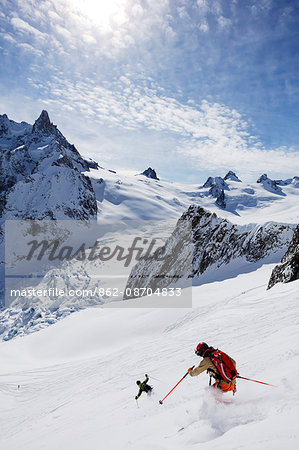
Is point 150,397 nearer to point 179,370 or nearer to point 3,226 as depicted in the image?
point 179,370

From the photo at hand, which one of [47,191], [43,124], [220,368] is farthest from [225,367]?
[43,124]

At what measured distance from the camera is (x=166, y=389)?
7270mm

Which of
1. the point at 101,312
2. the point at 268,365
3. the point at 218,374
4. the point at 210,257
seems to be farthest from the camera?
the point at 210,257

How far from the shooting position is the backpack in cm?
512

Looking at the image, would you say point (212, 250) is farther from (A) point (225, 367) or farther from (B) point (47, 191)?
(B) point (47, 191)

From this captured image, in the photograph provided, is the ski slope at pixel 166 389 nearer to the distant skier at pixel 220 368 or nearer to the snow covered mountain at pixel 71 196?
the distant skier at pixel 220 368

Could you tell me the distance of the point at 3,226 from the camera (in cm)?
10706

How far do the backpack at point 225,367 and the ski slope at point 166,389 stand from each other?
40cm

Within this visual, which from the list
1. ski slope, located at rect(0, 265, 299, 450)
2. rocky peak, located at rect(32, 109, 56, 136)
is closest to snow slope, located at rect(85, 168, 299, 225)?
rocky peak, located at rect(32, 109, 56, 136)

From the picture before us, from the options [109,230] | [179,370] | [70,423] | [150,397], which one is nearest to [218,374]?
[150,397]

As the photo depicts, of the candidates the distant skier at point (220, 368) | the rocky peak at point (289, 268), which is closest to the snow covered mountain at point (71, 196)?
the rocky peak at point (289, 268)

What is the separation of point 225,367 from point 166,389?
292cm

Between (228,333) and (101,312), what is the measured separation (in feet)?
53.2

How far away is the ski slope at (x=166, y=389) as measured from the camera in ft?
14.4
